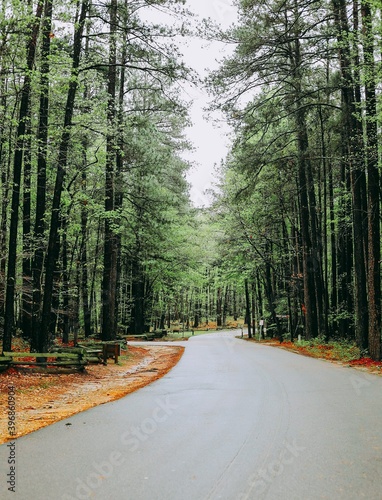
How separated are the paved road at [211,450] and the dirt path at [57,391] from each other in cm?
62

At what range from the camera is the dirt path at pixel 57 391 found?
22.8ft

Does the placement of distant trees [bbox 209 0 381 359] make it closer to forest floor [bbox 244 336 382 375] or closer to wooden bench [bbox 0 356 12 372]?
forest floor [bbox 244 336 382 375]

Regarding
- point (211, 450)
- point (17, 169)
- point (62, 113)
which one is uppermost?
point (62, 113)

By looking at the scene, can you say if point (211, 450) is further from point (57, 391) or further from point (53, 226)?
point (53, 226)

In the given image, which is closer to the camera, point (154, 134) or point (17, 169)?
point (17, 169)

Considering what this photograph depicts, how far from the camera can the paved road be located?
3.87 m

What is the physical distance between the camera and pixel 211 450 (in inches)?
195

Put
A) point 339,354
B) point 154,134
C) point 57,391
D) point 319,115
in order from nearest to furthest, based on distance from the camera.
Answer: point 57,391, point 339,354, point 154,134, point 319,115

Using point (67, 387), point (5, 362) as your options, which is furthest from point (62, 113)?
point (67, 387)

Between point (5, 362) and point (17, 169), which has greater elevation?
point (17, 169)

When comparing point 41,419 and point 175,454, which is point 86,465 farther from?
point 41,419

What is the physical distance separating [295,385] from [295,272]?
19.3 m

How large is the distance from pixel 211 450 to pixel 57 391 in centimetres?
616

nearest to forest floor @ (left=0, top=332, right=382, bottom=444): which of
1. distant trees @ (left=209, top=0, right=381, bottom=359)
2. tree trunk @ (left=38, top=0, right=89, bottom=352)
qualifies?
tree trunk @ (left=38, top=0, right=89, bottom=352)
